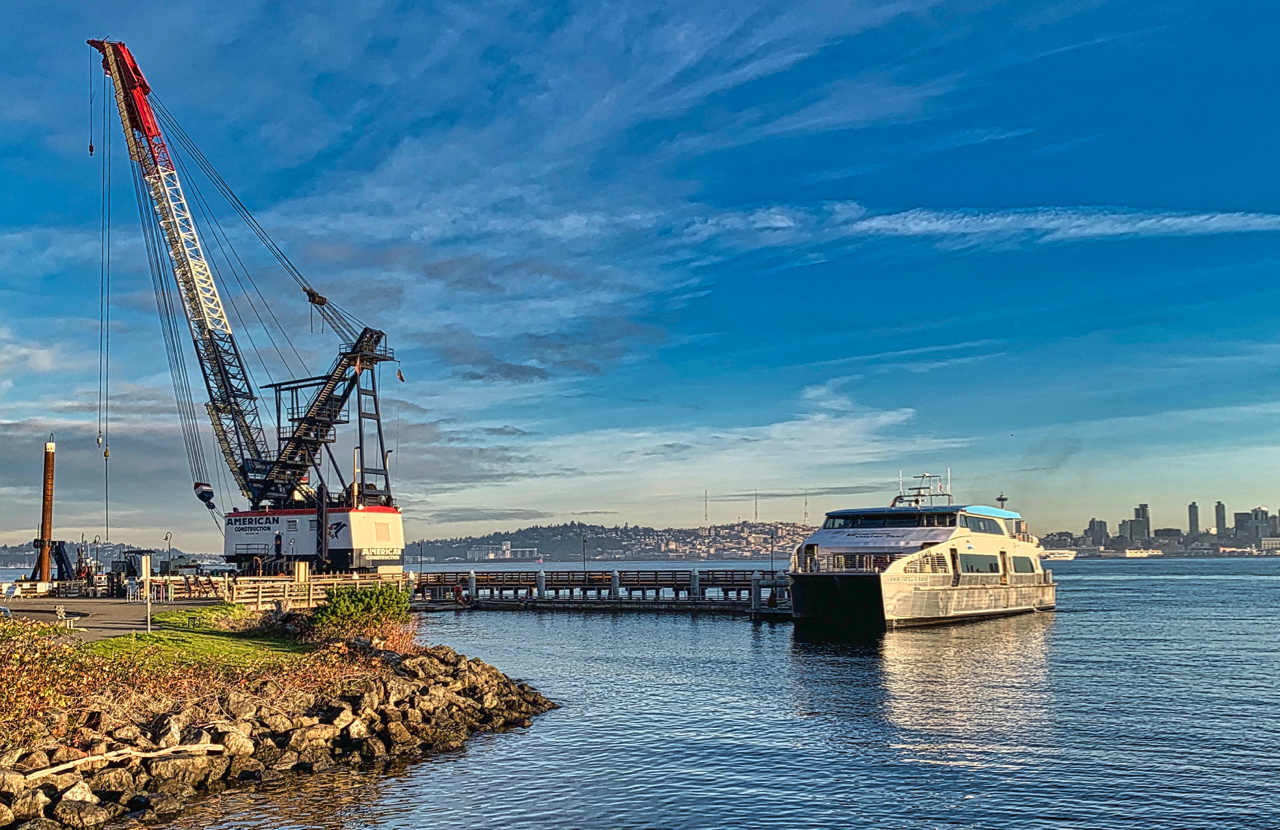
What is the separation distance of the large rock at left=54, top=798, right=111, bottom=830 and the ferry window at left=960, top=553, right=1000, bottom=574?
1992 inches

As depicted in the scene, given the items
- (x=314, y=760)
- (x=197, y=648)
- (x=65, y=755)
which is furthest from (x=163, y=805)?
(x=197, y=648)

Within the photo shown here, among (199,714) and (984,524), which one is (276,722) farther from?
(984,524)

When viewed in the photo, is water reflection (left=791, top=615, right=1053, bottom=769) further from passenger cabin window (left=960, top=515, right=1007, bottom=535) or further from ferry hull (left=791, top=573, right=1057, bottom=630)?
passenger cabin window (left=960, top=515, right=1007, bottom=535)

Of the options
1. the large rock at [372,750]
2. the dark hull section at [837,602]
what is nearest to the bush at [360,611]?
the large rock at [372,750]

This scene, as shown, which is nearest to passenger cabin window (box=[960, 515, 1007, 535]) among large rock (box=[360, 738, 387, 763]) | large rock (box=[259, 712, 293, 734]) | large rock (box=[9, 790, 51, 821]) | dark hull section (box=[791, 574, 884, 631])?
dark hull section (box=[791, 574, 884, 631])

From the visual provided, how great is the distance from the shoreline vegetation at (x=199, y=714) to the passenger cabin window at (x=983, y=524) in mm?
37230

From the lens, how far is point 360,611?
3778 cm

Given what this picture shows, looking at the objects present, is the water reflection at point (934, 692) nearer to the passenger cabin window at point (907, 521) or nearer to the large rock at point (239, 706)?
the passenger cabin window at point (907, 521)

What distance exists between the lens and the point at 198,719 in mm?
23953

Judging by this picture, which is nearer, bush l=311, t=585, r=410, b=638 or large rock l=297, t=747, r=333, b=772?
large rock l=297, t=747, r=333, b=772

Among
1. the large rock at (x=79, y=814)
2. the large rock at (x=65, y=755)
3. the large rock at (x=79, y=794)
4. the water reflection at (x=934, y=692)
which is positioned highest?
the large rock at (x=65, y=755)

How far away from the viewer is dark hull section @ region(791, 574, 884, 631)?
53781 millimetres

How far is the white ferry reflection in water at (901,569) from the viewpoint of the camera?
54.3 m

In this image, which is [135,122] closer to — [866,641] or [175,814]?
[866,641]
